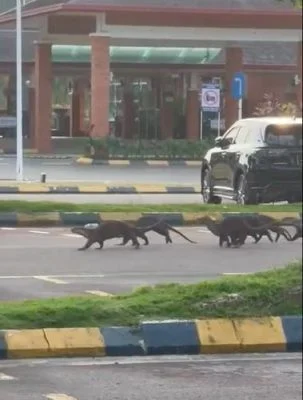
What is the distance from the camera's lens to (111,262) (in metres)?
14.8

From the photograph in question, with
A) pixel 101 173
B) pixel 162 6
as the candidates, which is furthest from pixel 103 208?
pixel 162 6

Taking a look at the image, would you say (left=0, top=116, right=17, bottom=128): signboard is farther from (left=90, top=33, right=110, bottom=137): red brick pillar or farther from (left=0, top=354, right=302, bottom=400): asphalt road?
(left=0, top=354, right=302, bottom=400): asphalt road

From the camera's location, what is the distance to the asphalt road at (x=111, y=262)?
12.7m

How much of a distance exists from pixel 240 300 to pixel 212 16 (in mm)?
25998

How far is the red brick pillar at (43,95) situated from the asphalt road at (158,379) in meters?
31.3

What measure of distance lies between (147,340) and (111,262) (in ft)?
17.7

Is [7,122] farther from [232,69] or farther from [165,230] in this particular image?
[165,230]

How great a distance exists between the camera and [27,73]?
1887 inches

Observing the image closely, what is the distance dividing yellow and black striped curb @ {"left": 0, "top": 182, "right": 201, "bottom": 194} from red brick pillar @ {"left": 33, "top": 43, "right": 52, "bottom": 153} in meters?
11.7

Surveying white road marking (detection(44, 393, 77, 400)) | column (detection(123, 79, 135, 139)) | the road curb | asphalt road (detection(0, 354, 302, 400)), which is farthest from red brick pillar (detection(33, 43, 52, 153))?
white road marking (detection(44, 393, 77, 400))

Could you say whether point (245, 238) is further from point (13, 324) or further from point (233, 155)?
point (13, 324)

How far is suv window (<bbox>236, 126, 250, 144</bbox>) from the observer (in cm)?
1843

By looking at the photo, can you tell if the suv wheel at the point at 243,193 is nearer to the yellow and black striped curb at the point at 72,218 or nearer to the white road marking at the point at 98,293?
the yellow and black striped curb at the point at 72,218

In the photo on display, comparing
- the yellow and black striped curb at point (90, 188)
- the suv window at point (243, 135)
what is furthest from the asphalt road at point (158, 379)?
the yellow and black striped curb at point (90, 188)
